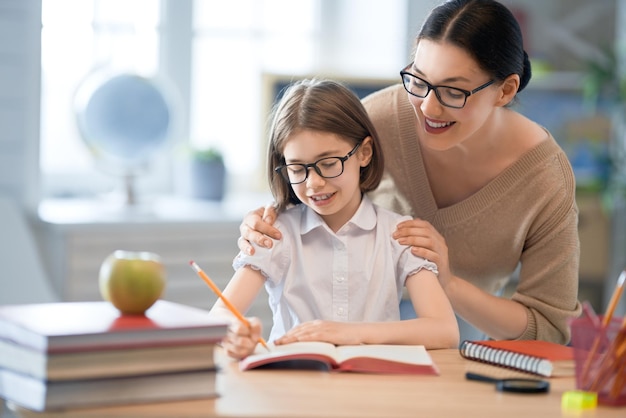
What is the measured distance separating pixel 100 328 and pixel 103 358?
4cm

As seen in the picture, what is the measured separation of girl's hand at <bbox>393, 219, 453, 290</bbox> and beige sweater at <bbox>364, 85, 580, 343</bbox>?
312mm

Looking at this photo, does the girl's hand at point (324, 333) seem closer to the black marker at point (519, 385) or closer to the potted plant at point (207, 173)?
the black marker at point (519, 385)

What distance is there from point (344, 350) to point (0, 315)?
20.7 inches

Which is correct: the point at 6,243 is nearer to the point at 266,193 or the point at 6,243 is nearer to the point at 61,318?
the point at 266,193

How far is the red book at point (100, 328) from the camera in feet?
4.10

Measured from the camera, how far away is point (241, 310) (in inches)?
71.7

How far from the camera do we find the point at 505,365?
157 centimetres

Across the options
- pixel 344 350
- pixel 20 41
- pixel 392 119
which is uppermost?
pixel 20 41

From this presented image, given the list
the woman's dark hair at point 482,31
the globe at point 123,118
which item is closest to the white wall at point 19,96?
the globe at point 123,118

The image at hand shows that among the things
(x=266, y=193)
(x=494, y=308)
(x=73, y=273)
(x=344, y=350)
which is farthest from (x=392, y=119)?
(x=266, y=193)

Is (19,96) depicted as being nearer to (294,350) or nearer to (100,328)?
(294,350)

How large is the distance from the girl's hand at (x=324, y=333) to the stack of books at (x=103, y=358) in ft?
0.87

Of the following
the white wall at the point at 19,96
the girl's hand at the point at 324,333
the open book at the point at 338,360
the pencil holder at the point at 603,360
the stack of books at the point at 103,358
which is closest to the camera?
the stack of books at the point at 103,358

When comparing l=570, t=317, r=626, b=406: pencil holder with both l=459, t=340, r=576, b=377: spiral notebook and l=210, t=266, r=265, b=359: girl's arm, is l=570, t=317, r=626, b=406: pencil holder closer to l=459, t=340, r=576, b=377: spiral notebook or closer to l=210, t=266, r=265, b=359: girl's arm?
l=459, t=340, r=576, b=377: spiral notebook
